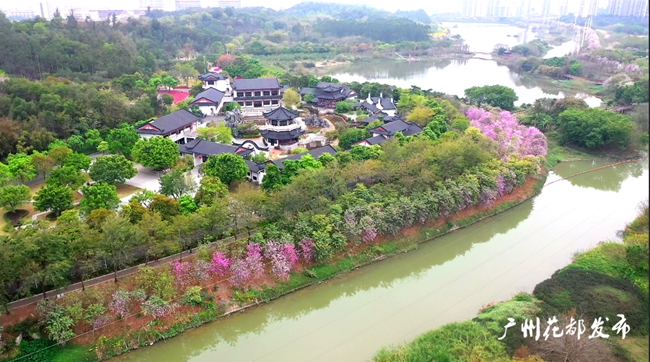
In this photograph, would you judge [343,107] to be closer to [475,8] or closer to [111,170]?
[111,170]

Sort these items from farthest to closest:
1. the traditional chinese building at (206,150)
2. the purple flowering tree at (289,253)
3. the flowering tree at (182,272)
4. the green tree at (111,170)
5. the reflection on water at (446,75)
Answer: the reflection on water at (446,75)
the traditional chinese building at (206,150)
the green tree at (111,170)
the purple flowering tree at (289,253)
the flowering tree at (182,272)

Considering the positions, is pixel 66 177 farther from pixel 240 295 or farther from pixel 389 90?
pixel 389 90

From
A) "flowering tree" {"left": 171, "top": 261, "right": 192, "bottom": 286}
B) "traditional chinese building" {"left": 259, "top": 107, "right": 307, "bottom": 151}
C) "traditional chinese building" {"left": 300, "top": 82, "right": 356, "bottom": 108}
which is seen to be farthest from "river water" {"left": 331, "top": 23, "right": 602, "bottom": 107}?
"flowering tree" {"left": 171, "top": 261, "right": 192, "bottom": 286}

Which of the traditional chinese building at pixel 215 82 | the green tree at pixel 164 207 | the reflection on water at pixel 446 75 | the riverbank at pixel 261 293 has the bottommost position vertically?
the riverbank at pixel 261 293

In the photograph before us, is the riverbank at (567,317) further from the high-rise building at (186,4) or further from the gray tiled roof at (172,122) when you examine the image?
the high-rise building at (186,4)

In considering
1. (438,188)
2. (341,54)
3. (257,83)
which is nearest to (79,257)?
(438,188)

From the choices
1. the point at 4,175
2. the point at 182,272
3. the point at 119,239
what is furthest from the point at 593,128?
the point at 4,175

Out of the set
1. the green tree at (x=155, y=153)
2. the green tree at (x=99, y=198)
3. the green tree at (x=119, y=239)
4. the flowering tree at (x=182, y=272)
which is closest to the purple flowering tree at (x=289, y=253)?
the flowering tree at (x=182, y=272)

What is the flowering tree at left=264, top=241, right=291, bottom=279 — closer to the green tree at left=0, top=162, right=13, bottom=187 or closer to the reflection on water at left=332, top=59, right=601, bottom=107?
the green tree at left=0, top=162, right=13, bottom=187
